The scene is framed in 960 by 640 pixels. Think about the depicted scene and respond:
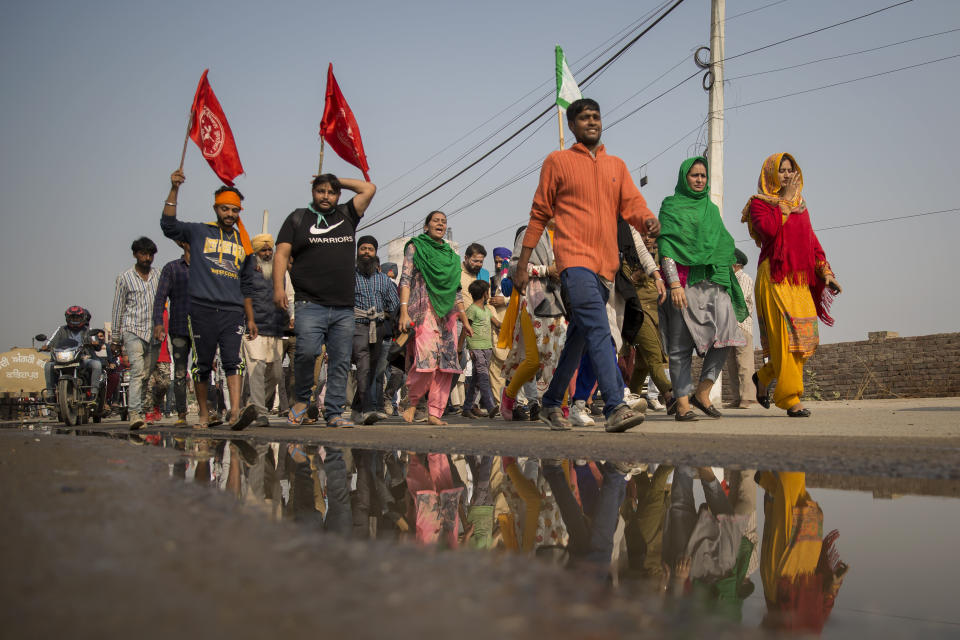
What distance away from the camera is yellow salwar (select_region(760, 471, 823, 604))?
170cm

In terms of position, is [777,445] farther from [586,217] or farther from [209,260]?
[209,260]

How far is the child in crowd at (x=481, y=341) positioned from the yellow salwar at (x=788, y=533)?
27.3 ft

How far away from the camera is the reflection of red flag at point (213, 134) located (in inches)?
389

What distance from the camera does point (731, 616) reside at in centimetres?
136

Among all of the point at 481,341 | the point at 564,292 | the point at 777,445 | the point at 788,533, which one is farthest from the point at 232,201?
the point at 788,533

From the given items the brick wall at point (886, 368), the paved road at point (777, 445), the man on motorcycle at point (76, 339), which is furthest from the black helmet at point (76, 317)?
the brick wall at point (886, 368)

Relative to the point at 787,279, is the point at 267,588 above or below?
below

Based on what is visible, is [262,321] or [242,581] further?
[262,321]

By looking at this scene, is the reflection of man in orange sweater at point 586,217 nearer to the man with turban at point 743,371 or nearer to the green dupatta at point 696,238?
the green dupatta at point 696,238

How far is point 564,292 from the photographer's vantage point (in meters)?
5.79

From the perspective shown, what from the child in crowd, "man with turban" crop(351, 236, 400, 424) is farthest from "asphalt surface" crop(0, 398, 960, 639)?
the child in crowd

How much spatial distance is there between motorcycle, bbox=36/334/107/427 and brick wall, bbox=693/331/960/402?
11257 millimetres

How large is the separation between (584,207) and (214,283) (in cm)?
395

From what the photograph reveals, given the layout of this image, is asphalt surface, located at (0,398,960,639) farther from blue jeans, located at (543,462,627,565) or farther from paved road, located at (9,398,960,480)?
paved road, located at (9,398,960,480)
